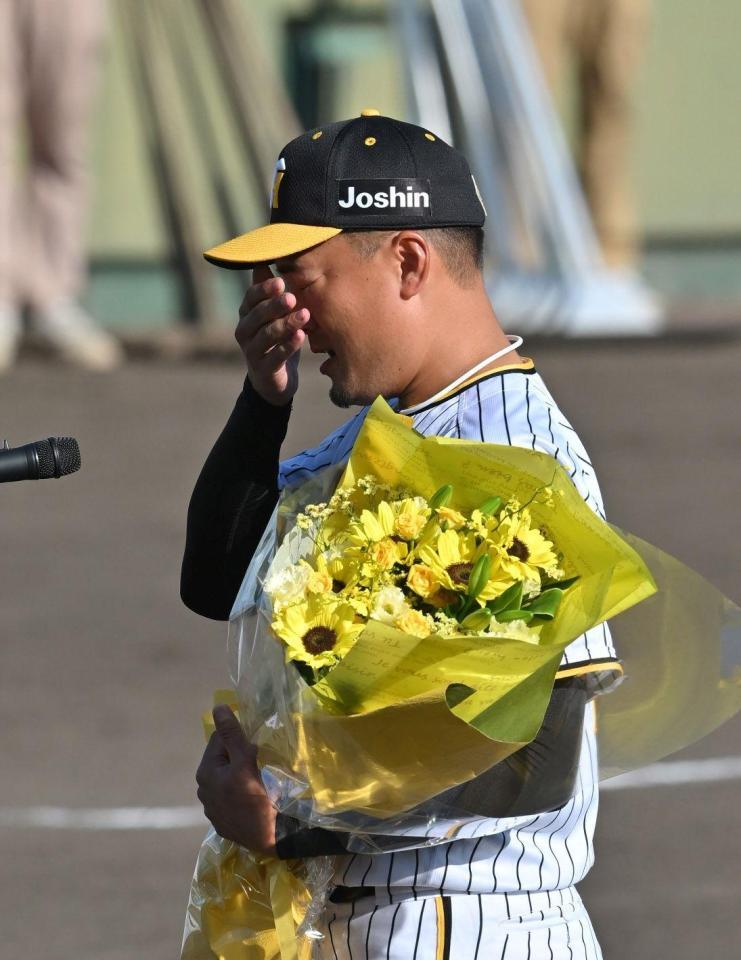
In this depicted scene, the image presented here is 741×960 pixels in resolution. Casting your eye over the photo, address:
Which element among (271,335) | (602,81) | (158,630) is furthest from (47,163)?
(271,335)

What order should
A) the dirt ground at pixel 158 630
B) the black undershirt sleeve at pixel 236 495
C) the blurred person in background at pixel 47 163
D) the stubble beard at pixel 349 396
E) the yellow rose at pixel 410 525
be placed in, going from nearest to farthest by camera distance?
the yellow rose at pixel 410 525
the stubble beard at pixel 349 396
the black undershirt sleeve at pixel 236 495
the dirt ground at pixel 158 630
the blurred person in background at pixel 47 163

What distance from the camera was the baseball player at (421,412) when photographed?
2588 mm

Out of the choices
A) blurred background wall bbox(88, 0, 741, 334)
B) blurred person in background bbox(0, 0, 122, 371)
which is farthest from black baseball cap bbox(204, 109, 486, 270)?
blurred background wall bbox(88, 0, 741, 334)

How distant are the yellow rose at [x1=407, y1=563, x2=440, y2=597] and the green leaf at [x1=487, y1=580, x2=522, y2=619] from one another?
9 centimetres

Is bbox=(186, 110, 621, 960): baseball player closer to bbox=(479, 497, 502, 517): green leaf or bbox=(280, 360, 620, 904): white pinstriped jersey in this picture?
bbox=(280, 360, 620, 904): white pinstriped jersey

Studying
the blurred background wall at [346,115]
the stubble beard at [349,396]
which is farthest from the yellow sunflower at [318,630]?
the blurred background wall at [346,115]

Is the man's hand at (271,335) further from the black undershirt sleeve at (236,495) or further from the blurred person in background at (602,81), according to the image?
the blurred person in background at (602,81)

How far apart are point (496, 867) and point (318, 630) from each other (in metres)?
0.51

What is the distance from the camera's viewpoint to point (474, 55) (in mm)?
13641

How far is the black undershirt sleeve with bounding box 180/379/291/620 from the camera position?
3.04 meters

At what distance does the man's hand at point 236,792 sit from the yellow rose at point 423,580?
1.40 ft

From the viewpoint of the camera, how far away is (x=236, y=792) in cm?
267

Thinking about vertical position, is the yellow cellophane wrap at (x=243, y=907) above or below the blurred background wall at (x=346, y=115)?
below

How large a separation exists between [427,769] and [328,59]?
502 inches
